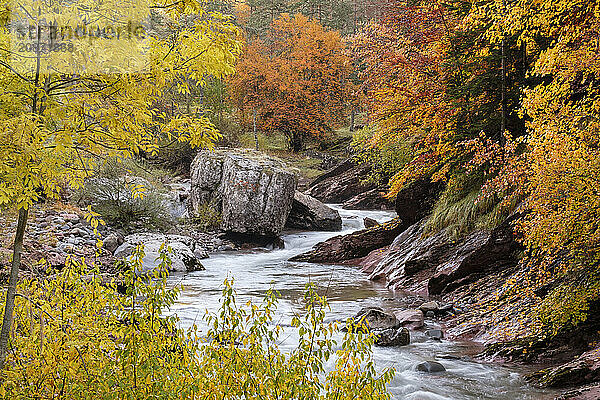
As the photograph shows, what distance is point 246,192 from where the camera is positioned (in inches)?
746

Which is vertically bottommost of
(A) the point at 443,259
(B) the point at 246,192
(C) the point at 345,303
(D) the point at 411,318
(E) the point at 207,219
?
(C) the point at 345,303

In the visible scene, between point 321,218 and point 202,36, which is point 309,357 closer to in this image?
point 202,36

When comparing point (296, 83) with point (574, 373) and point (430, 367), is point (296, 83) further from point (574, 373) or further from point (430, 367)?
point (574, 373)

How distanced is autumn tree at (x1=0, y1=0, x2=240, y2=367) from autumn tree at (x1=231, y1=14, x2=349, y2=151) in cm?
2663

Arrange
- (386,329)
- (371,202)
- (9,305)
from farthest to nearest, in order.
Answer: (371,202) → (386,329) → (9,305)

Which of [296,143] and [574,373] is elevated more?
[296,143]

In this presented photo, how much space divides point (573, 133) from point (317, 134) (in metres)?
26.3

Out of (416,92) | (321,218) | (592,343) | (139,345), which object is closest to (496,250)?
(592,343)

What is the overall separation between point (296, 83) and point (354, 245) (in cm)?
1662

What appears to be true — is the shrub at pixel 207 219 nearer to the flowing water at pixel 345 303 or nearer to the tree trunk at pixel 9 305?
the flowing water at pixel 345 303

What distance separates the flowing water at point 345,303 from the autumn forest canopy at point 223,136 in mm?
703

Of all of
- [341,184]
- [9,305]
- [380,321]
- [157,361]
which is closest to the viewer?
[157,361]

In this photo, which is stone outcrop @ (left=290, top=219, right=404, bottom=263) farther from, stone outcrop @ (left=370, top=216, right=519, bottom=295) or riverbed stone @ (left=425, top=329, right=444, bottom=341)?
riverbed stone @ (left=425, top=329, right=444, bottom=341)

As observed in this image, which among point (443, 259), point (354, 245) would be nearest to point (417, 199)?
point (354, 245)
